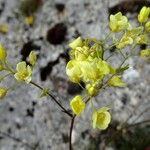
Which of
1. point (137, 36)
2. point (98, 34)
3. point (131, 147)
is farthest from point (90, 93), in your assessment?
point (98, 34)

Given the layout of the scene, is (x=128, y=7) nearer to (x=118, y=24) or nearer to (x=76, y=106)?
(x=118, y=24)

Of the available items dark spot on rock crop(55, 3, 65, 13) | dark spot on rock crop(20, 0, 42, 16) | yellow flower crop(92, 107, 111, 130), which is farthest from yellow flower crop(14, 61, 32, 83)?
dark spot on rock crop(20, 0, 42, 16)

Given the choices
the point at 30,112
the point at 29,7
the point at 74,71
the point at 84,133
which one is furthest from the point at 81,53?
the point at 29,7

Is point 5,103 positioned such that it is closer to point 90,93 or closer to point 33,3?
point 33,3

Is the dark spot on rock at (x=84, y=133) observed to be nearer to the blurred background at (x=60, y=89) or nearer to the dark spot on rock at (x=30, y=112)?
the blurred background at (x=60, y=89)

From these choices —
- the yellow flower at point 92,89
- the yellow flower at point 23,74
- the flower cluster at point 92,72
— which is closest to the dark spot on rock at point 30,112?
the yellow flower at point 23,74

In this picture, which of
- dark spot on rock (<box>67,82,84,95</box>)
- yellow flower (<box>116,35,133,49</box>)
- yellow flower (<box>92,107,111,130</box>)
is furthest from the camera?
dark spot on rock (<box>67,82,84,95</box>)

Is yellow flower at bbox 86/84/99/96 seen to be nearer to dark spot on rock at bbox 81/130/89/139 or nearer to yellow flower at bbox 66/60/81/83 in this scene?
yellow flower at bbox 66/60/81/83
